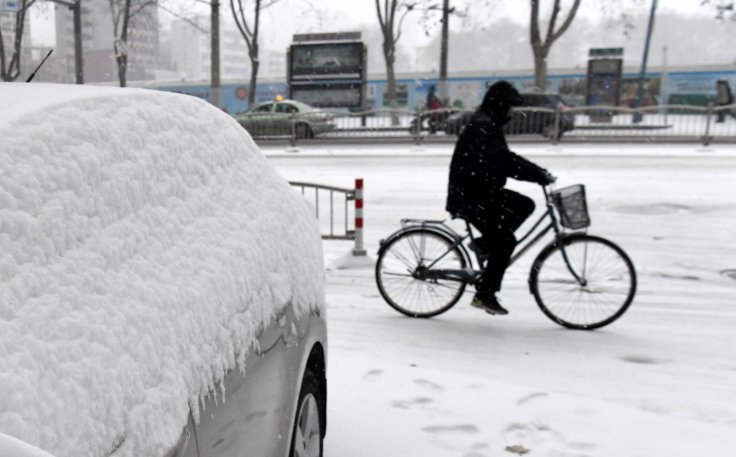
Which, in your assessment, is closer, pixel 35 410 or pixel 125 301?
pixel 35 410

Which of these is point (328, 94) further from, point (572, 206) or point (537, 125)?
point (572, 206)

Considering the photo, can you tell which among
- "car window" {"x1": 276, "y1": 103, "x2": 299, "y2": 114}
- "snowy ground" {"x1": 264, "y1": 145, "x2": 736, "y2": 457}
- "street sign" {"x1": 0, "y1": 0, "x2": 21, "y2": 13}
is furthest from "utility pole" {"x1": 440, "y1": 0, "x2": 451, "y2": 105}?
"snowy ground" {"x1": 264, "y1": 145, "x2": 736, "y2": 457}

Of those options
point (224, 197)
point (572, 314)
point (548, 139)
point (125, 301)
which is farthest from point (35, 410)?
point (548, 139)

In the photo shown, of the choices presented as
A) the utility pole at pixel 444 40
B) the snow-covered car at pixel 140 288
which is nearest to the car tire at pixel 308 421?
the snow-covered car at pixel 140 288

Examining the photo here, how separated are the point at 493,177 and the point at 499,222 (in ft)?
1.10

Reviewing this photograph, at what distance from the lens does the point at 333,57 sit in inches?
1108

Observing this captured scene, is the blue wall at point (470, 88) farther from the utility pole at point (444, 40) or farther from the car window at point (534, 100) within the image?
the car window at point (534, 100)

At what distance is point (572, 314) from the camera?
562 centimetres

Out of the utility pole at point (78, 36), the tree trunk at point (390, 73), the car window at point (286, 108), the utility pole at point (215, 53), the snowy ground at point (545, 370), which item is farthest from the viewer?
the tree trunk at point (390, 73)

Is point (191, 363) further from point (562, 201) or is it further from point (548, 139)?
point (548, 139)

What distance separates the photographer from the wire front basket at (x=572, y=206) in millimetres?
5207

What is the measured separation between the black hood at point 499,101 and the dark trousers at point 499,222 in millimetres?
562

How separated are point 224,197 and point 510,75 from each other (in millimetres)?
39359

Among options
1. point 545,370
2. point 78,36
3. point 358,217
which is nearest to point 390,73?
point 78,36
